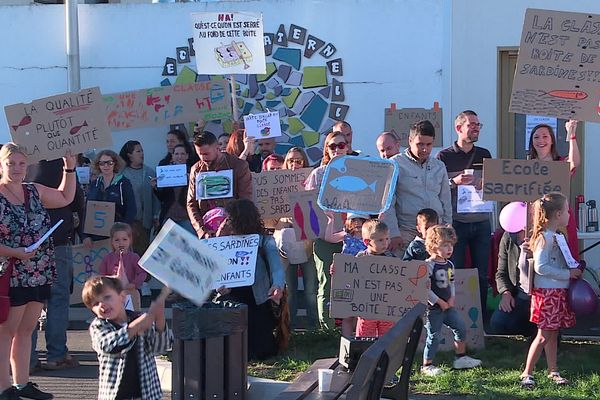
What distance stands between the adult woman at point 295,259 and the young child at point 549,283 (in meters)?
2.29

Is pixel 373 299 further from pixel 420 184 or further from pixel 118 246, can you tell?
pixel 118 246

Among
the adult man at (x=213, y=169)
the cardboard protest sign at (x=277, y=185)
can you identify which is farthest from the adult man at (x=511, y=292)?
the adult man at (x=213, y=169)

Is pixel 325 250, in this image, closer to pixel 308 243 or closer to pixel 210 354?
A: pixel 308 243

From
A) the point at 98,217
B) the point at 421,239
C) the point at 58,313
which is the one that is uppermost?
the point at 98,217

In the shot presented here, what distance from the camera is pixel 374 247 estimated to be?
7363mm

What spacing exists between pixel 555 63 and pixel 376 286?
242 centimetres

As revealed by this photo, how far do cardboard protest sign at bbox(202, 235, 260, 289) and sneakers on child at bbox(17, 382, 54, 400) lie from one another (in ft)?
4.99

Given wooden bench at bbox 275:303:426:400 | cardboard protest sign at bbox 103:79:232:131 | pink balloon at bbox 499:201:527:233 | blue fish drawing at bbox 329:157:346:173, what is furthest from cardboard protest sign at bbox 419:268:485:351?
cardboard protest sign at bbox 103:79:232:131

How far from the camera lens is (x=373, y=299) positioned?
23.8 feet

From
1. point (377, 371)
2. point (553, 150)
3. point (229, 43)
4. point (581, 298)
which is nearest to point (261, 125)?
point (229, 43)

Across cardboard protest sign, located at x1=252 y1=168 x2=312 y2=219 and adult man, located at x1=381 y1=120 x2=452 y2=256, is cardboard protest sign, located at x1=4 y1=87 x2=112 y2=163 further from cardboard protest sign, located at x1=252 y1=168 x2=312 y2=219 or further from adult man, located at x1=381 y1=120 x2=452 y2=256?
adult man, located at x1=381 y1=120 x2=452 y2=256

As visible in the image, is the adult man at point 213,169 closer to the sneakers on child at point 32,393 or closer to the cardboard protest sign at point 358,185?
the cardboard protest sign at point 358,185

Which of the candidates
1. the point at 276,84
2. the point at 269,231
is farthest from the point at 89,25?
the point at 269,231

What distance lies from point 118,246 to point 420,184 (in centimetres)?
240
